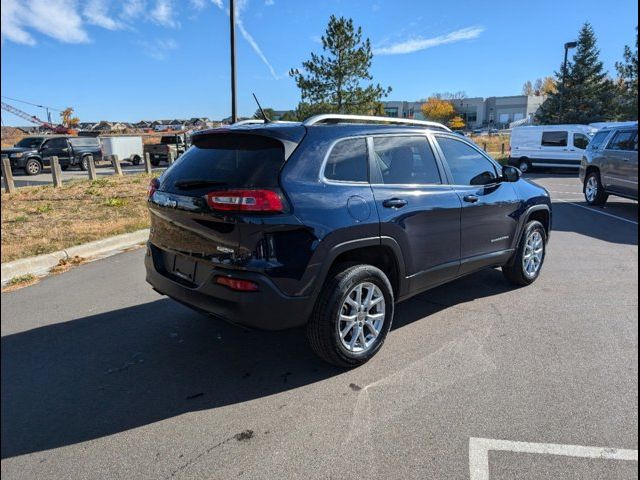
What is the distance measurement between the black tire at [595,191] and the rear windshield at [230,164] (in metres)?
11.1

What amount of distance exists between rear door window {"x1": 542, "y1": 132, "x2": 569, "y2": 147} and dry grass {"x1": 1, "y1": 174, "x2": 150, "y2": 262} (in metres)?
18.4

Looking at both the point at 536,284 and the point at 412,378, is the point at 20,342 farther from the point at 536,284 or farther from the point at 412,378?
the point at 536,284

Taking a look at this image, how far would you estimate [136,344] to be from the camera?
3.91 meters

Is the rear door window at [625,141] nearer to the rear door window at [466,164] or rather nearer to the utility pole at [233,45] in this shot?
the rear door window at [466,164]

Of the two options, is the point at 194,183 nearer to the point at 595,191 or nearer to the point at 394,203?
the point at 394,203

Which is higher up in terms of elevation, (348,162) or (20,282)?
(348,162)

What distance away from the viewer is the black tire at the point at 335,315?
10.8 feet

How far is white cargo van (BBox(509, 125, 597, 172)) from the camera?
70.8 feet

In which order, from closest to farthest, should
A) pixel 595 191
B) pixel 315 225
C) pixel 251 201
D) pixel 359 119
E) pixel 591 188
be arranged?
pixel 251 201 < pixel 315 225 < pixel 359 119 < pixel 595 191 < pixel 591 188

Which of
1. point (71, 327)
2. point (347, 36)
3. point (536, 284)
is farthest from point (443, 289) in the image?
point (347, 36)

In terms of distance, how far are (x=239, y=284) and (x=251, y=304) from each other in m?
0.15

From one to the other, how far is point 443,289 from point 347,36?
68.5 ft

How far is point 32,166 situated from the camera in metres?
22.1

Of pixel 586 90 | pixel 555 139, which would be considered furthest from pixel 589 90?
pixel 555 139
